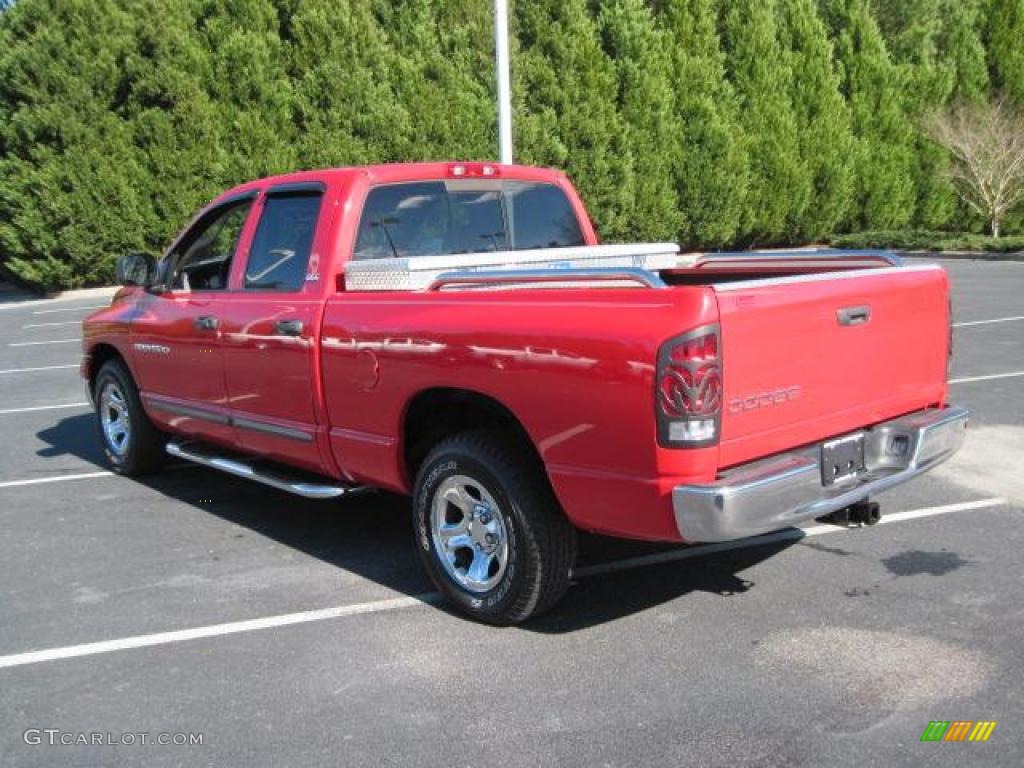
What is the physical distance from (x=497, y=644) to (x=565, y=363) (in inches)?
49.6

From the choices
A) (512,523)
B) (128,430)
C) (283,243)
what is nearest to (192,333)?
(283,243)

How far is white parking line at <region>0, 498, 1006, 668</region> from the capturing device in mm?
4262

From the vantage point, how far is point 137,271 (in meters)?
6.47

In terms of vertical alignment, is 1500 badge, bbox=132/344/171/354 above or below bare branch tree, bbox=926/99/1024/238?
below

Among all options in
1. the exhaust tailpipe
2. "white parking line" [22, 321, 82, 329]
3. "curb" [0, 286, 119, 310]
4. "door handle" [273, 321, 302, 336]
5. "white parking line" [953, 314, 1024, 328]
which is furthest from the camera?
"curb" [0, 286, 119, 310]

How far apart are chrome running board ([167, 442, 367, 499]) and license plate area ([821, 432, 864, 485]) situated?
231 cm

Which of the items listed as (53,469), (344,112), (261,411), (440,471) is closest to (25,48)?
(344,112)

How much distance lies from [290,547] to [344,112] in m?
19.9

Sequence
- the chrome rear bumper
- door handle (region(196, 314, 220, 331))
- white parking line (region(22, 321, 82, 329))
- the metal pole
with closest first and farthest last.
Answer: the chrome rear bumper, door handle (region(196, 314, 220, 331)), the metal pole, white parking line (region(22, 321, 82, 329))

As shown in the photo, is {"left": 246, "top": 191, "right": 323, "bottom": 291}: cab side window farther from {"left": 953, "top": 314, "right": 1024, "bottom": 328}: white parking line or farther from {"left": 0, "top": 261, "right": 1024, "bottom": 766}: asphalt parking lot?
{"left": 953, "top": 314, "right": 1024, "bottom": 328}: white parking line

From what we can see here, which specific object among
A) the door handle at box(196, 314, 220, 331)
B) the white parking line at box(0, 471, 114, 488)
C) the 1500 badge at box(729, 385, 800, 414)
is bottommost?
the white parking line at box(0, 471, 114, 488)

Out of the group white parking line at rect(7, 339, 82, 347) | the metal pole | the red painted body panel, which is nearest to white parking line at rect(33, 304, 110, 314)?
white parking line at rect(7, 339, 82, 347)

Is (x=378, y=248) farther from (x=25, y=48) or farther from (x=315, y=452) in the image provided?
(x=25, y=48)

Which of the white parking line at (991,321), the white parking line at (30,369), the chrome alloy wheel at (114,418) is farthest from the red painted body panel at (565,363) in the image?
the white parking line at (991,321)
